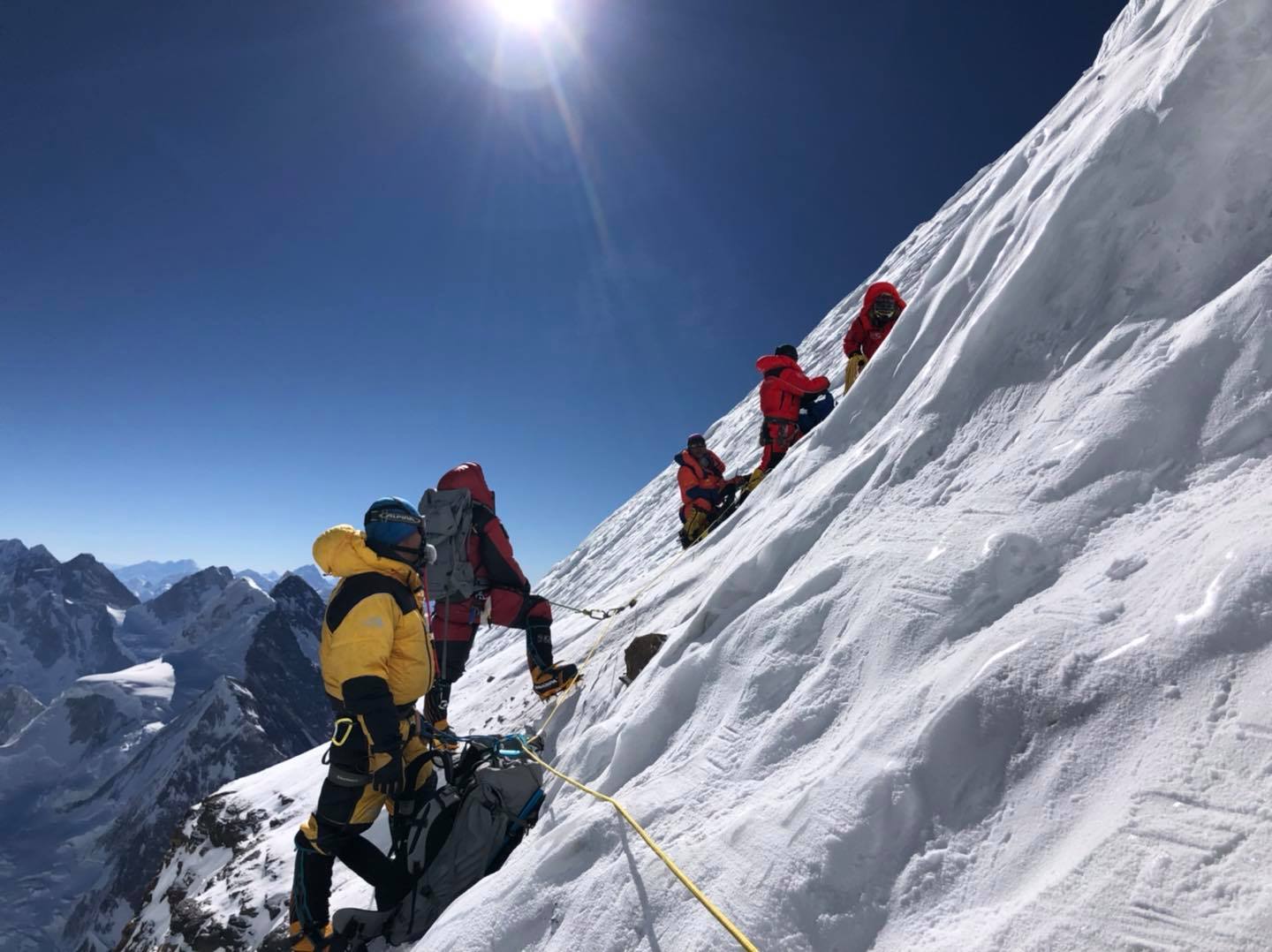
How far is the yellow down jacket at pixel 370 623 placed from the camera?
13.0 feet

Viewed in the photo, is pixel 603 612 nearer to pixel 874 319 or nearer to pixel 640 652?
pixel 640 652

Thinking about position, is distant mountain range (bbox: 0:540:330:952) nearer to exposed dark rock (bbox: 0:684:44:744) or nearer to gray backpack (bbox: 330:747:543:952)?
exposed dark rock (bbox: 0:684:44:744)

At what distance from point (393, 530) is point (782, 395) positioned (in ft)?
20.8

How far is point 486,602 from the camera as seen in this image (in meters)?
6.50

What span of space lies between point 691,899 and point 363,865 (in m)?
2.82

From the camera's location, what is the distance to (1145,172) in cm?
345

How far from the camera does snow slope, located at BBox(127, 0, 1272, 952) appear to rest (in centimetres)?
169

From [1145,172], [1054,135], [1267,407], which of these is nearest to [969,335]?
[1145,172]

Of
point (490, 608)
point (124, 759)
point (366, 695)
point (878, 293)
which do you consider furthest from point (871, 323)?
point (124, 759)

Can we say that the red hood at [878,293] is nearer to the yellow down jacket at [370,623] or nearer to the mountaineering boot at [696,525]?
the mountaineering boot at [696,525]

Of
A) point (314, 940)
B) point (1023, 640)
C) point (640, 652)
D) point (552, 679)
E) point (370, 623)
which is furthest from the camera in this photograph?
point (552, 679)

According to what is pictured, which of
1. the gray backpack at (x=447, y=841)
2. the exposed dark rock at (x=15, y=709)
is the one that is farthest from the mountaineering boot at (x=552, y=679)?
the exposed dark rock at (x=15, y=709)

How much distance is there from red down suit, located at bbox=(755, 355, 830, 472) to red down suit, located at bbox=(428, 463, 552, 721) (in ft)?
14.8

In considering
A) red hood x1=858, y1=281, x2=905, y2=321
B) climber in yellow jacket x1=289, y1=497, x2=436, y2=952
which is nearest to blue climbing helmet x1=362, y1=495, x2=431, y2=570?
climber in yellow jacket x1=289, y1=497, x2=436, y2=952
